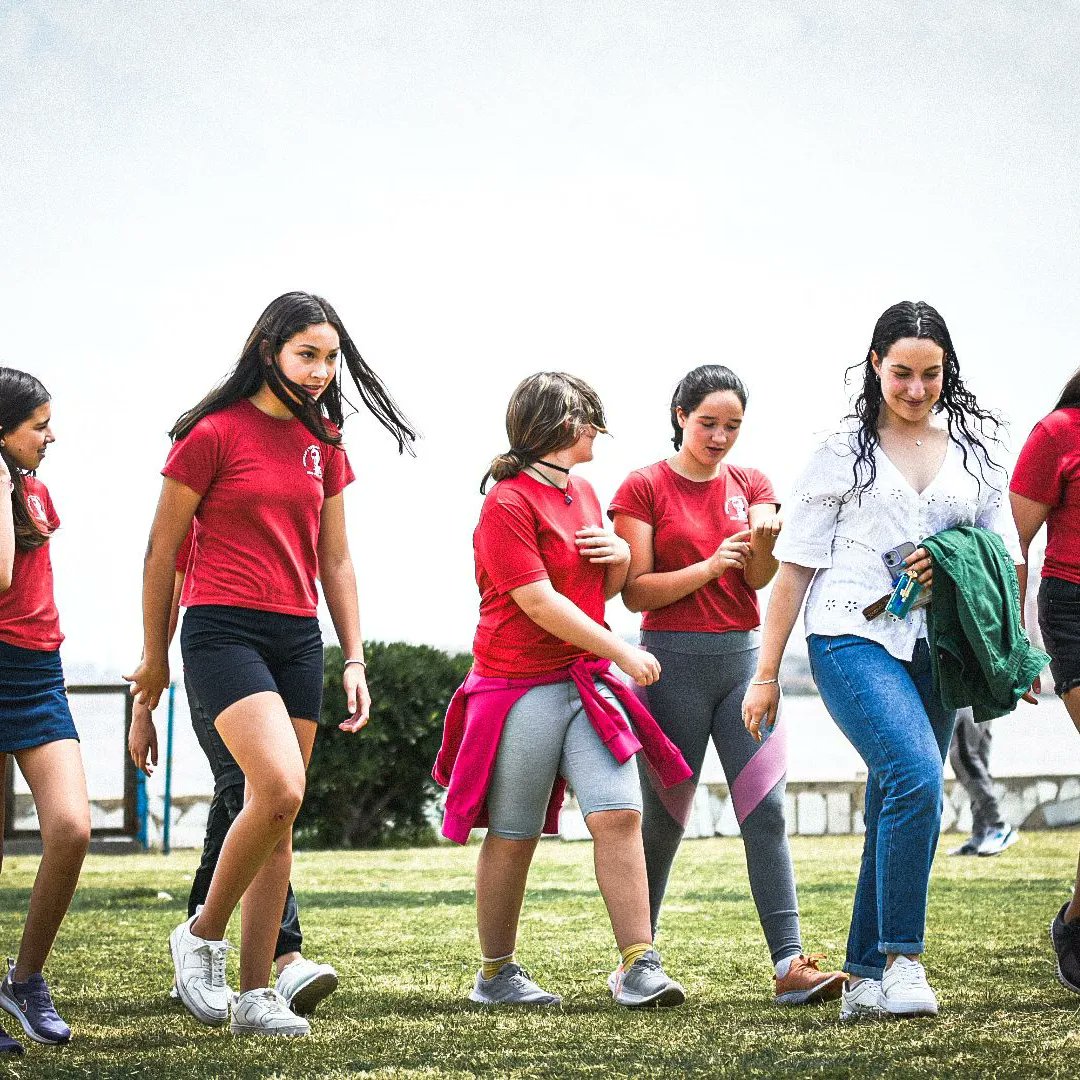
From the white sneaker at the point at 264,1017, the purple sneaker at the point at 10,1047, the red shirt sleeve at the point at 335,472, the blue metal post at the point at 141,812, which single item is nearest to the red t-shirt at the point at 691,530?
the red shirt sleeve at the point at 335,472

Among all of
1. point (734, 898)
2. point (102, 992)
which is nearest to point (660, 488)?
point (102, 992)

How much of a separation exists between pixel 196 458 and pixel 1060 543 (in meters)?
2.29

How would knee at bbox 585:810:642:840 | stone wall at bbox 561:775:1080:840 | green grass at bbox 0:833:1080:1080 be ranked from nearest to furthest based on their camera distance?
green grass at bbox 0:833:1080:1080, knee at bbox 585:810:642:840, stone wall at bbox 561:775:1080:840

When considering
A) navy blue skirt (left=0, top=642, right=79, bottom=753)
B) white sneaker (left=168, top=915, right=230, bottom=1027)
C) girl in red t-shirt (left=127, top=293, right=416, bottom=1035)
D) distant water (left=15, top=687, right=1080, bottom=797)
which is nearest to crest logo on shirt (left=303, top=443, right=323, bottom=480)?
girl in red t-shirt (left=127, top=293, right=416, bottom=1035)

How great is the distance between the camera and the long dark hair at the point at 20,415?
3.84 metres

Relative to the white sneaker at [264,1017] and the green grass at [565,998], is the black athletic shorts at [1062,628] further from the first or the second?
the white sneaker at [264,1017]

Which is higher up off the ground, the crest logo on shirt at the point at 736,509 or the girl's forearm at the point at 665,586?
the crest logo on shirt at the point at 736,509

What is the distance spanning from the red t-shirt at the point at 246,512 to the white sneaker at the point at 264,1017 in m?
0.92

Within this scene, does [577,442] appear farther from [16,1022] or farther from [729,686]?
[16,1022]

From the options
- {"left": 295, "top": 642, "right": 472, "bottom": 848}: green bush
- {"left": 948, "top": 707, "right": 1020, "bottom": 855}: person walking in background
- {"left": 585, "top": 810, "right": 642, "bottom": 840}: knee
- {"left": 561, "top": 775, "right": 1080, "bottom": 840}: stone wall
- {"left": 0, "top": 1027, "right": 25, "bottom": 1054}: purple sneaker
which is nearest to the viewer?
{"left": 0, "top": 1027, "right": 25, "bottom": 1054}: purple sneaker

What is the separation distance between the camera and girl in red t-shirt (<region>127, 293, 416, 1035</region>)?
3.51 metres

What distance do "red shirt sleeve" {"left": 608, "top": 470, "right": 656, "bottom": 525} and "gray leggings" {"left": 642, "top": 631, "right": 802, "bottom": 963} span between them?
35 cm

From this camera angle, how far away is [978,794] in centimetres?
1040

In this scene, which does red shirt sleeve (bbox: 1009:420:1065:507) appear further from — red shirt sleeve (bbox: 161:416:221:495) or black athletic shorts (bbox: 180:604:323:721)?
red shirt sleeve (bbox: 161:416:221:495)
